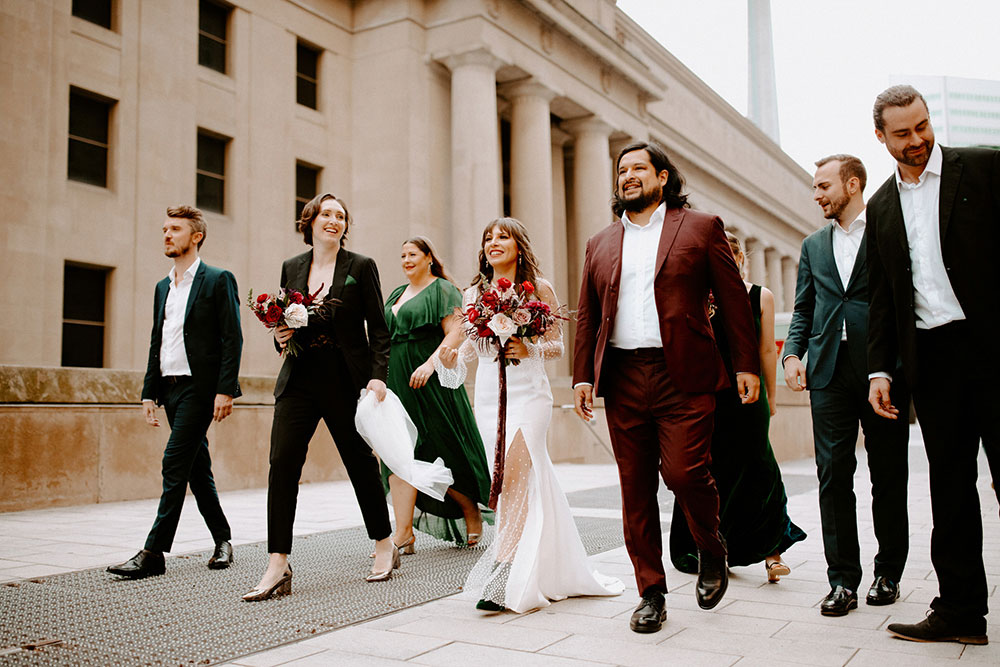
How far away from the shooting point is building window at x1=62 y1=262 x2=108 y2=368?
66.1 ft

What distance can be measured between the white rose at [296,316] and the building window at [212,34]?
69.1 ft

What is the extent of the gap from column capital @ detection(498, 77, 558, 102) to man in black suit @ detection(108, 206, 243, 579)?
2412 cm

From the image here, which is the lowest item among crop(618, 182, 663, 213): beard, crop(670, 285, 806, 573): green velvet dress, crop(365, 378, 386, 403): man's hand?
crop(670, 285, 806, 573): green velvet dress

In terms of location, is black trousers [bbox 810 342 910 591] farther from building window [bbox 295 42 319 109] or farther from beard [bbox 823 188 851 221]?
building window [bbox 295 42 319 109]

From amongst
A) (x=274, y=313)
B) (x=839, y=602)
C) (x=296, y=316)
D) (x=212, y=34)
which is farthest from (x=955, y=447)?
(x=212, y=34)

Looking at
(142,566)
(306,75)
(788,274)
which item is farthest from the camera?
(788,274)

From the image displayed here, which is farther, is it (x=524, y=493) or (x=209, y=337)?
(x=209, y=337)

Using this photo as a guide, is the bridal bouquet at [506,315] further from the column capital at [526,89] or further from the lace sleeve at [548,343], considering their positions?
the column capital at [526,89]

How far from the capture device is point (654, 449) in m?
4.39

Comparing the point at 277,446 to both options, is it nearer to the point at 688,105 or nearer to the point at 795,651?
the point at 795,651

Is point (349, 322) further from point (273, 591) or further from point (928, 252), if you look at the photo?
point (928, 252)

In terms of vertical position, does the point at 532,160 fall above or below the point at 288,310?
above

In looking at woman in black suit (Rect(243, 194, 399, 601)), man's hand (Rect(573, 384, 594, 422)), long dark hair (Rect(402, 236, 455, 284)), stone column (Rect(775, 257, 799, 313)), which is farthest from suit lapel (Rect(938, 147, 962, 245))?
stone column (Rect(775, 257, 799, 313))

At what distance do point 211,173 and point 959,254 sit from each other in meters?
22.5
